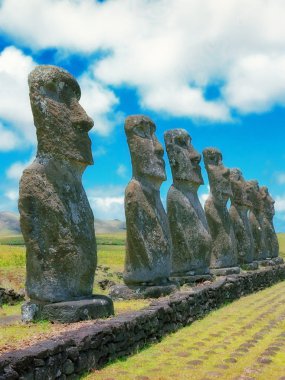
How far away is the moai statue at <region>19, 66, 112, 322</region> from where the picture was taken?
10.4 m

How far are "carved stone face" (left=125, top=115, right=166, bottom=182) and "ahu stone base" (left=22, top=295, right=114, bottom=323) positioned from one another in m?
5.35

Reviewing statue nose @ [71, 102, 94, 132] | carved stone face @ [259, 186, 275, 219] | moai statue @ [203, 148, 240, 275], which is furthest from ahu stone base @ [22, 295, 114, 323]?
carved stone face @ [259, 186, 275, 219]

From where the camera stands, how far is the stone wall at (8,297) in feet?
48.3

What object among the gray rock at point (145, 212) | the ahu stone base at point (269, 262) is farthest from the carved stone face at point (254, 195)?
→ the gray rock at point (145, 212)

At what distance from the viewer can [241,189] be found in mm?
26609

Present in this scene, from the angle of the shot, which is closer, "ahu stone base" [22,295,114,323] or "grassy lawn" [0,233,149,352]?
"grassy lawn" [0,233,149,352]

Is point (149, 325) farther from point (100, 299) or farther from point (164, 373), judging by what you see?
point (164, 373)

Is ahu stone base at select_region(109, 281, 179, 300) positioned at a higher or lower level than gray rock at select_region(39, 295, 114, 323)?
higher

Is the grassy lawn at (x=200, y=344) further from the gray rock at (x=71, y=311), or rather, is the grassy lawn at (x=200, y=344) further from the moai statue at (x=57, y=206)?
the moai statue at (x=57, y=206)

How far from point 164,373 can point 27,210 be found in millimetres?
3801

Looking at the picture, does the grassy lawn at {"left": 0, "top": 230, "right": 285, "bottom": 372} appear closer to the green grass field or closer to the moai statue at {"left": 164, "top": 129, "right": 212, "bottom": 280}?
the green grass field

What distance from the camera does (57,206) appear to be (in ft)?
34.8

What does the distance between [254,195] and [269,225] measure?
3.34 m

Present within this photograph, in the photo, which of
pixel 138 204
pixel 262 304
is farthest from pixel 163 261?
pixel 262 304
